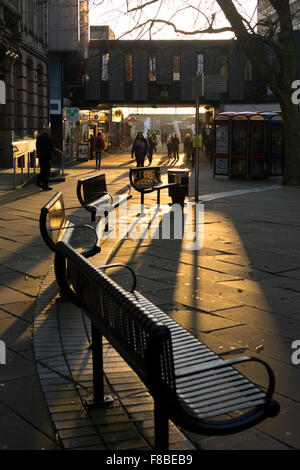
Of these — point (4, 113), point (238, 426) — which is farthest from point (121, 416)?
point (4, 113)

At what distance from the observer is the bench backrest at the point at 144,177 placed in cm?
1373

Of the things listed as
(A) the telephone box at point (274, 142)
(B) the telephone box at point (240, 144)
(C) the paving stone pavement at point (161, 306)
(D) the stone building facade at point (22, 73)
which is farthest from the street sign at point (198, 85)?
(A) the telephone box at point (274, 142)

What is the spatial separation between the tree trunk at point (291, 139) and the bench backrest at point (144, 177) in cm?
755

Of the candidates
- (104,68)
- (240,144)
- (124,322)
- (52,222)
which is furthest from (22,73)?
(124,322)

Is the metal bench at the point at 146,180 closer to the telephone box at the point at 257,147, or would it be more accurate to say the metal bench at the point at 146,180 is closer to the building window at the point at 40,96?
the telephone box at the point at 257,147

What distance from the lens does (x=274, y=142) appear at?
2441 cm

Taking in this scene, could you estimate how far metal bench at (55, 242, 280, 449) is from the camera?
2.87 metres

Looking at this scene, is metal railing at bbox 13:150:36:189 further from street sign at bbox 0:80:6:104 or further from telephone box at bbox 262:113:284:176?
telephone box at bbox 262:113:284:176

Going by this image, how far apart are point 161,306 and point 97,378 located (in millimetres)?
2220

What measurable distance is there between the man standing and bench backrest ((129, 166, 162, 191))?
429cm

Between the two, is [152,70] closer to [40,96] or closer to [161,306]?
[40,96]

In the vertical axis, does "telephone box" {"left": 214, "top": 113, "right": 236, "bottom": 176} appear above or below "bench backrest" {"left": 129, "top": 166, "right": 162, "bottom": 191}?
above

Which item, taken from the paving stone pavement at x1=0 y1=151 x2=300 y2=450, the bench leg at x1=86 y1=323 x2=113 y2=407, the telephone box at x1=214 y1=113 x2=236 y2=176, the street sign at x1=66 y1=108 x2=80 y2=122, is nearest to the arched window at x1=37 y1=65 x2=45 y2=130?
the street sign at x1=66 y1=108 x2=80 y2=122

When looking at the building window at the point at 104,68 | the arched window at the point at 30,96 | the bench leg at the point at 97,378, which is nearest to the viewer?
the bench leg at the point at 97,378
